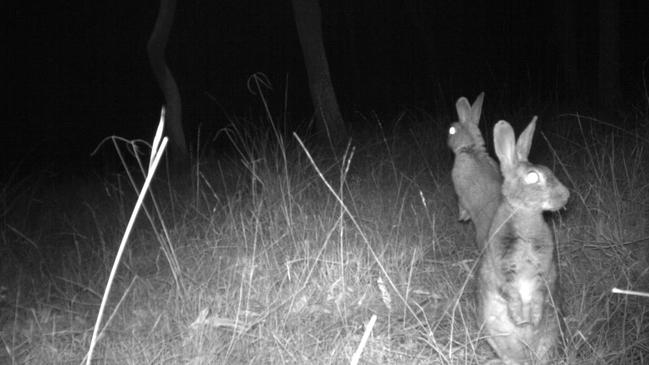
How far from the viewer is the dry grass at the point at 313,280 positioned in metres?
3.53

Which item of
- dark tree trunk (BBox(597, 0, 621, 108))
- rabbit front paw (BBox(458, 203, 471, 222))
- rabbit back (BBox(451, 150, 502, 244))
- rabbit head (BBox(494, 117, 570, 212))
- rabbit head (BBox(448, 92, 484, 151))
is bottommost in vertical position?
dark tree trunk (BBox(597, 0, 621, 108))

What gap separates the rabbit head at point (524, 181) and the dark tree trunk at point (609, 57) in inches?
247

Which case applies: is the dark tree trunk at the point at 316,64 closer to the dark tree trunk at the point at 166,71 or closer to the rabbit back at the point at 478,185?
the dark tree trunk at the point at 166,71

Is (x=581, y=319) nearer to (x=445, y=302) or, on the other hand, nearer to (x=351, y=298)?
(x=445, y=302)

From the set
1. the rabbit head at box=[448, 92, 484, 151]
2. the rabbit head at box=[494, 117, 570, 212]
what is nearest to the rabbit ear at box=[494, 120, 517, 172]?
the rabbit head at box=[494, 117, 570, 212]

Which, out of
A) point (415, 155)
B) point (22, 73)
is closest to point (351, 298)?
point (415, 155)

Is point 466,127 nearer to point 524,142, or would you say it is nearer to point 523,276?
point 524,142

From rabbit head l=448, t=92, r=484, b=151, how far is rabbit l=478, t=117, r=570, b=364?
2191mm

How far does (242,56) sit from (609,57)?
20.1m

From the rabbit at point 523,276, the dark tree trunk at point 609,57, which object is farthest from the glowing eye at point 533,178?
the dark tree trunk at point 609,57

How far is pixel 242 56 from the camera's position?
2838 cm

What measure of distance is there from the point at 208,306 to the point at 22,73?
25.3 m

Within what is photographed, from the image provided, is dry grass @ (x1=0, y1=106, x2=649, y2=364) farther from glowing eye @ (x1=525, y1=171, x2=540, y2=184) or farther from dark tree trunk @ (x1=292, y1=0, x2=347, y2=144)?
dark tree trunk @ (x1=292, y1=0, x2=347, y2=144)

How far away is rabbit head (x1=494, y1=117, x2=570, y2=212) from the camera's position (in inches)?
142
